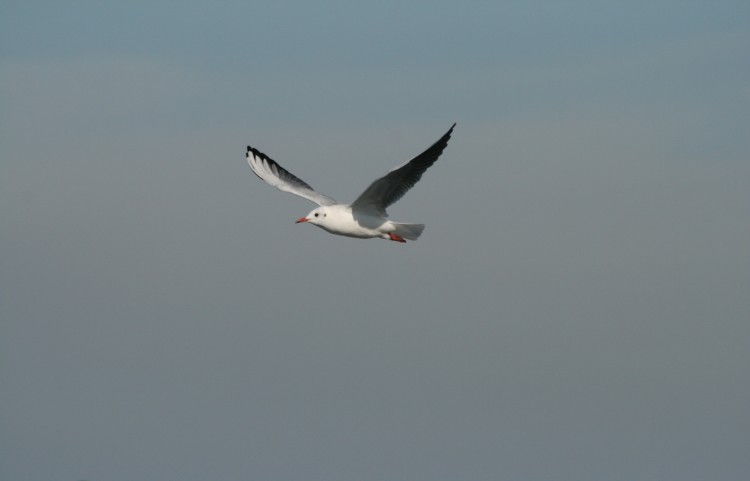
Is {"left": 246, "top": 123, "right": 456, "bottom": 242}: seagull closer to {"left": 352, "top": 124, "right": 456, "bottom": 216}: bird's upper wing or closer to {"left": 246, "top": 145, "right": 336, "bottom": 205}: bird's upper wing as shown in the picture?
{"left": 352, "top": 124, "right": 456, "bottom": 216}: bird's upper wing

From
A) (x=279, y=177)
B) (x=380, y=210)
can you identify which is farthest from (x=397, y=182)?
(x=279, y=177)

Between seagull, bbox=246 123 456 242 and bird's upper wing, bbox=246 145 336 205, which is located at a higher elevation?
bird's upper wing, bbox=246 145 336 205

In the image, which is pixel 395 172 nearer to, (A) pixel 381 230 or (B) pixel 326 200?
(A) pixel 381 230

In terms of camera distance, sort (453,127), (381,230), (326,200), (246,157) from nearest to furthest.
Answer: (453,127) < (381,230) < (326,200) < (246,157)

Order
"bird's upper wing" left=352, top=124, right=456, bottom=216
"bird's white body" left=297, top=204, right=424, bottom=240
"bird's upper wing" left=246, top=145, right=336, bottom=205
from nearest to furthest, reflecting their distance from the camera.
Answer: "bird's upper wing" left=352, top=124, right=456, bottom=216
"bird's white body" left=297, top=204, right=424, bottom=240
"bird's upper wing" left=246, top=145, right=336, bottom=205

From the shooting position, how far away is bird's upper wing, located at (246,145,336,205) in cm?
1938

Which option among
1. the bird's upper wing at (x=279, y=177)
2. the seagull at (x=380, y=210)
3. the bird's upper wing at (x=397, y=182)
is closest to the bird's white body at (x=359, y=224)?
the seagull at (x=380, y=210)

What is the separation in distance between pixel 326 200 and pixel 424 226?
282 centimetres

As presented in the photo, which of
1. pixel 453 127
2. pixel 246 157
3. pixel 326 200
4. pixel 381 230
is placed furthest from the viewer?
pixel 246 157

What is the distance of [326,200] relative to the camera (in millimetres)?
19141

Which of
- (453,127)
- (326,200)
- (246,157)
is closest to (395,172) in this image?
(453,127)

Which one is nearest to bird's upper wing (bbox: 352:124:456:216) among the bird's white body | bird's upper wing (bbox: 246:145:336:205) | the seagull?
the seagull

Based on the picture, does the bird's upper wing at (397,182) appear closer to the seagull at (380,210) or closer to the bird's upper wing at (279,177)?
the seagull at (380,210)

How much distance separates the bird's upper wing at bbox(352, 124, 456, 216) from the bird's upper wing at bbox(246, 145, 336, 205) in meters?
2.42
